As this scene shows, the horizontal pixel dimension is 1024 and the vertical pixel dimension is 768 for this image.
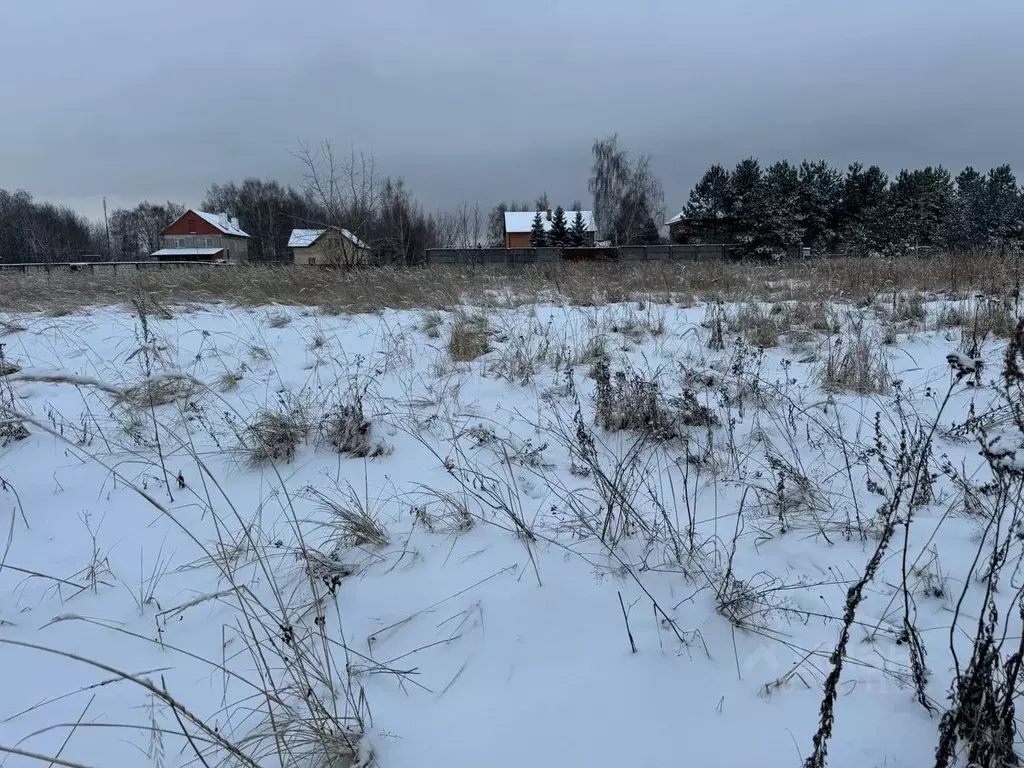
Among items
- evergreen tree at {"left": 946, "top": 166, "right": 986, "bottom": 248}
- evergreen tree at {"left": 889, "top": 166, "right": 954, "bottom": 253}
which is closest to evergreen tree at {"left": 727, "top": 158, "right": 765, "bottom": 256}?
evergreen tree at {"left": 889, "top": 166, "right": 954, "bottom": 253}

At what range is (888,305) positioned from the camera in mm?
5613

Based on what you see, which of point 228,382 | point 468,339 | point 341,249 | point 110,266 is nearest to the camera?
point 228,382

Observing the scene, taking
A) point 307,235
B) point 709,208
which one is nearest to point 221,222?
point 307,235

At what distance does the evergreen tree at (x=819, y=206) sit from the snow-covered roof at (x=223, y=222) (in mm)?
53628

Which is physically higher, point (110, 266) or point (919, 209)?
point (919, 209)

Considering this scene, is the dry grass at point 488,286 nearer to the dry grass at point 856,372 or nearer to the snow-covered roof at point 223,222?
the dry grass at point 856,372

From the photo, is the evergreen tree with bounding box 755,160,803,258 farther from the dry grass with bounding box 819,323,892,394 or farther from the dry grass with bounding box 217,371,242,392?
the dry grass with bounding box 217,371,242,392

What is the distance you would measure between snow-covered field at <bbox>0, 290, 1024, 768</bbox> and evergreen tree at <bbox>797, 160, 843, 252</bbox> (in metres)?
36.1

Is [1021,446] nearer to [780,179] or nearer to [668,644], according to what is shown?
[668,644]

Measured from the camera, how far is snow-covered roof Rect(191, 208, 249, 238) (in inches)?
2162

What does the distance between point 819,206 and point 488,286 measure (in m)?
36.5

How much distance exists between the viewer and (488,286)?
8.45 m

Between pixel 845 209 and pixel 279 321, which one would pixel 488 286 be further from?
pixel 845 209

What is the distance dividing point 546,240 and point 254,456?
4651 cm
